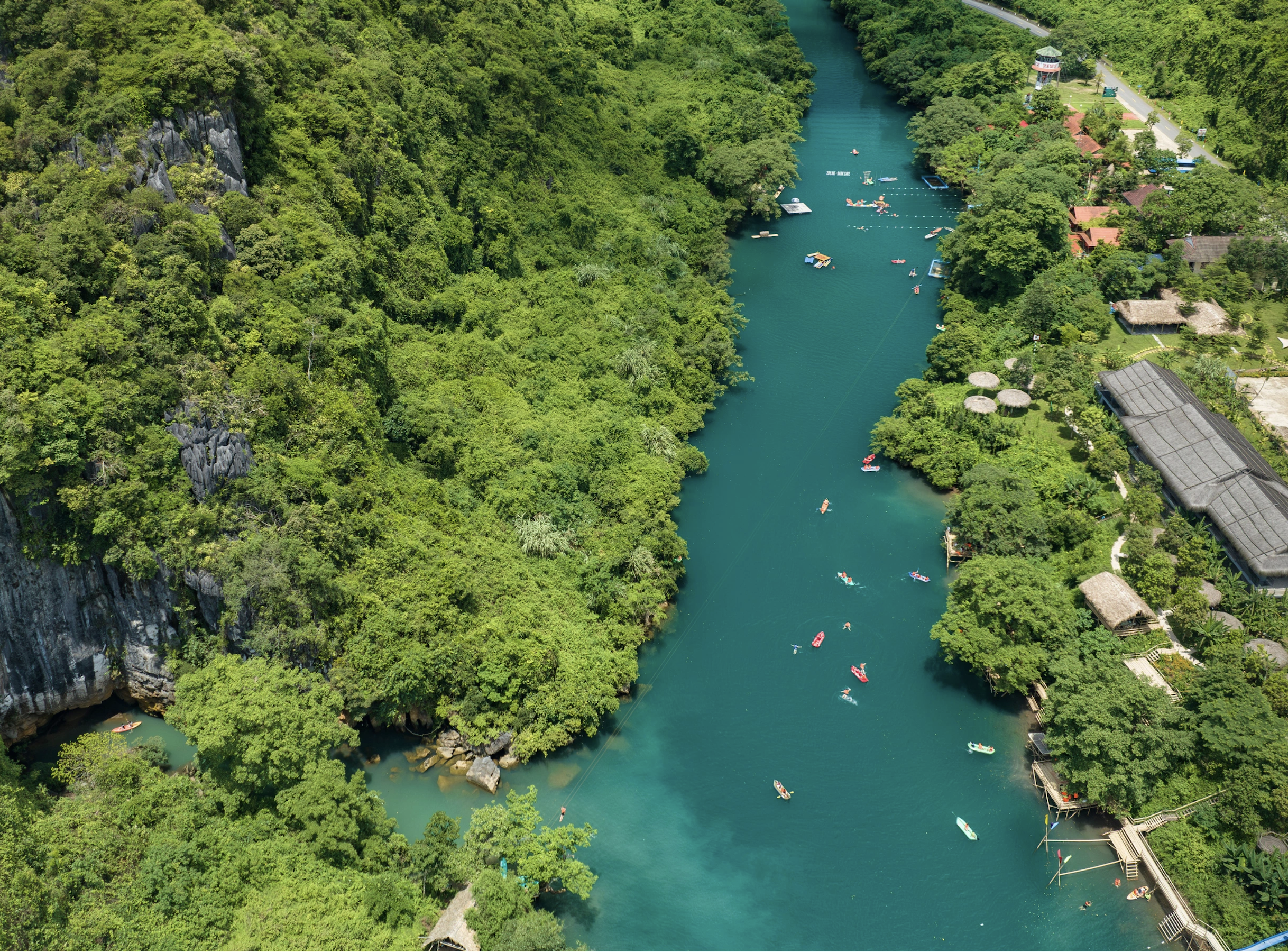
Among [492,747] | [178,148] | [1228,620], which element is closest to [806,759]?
[492,747]

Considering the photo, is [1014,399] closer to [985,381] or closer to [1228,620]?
Answer: [985,381]

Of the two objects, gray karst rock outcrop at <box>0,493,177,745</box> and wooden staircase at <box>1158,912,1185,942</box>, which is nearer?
wooden staircase at <box>1158,912,1185,942</box>

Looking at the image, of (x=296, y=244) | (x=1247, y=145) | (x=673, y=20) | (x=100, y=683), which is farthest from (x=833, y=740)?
(x=673, y=20)

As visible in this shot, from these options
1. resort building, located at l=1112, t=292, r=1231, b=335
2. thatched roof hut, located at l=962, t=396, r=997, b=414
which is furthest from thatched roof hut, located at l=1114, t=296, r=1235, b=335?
thatched roof hut, located at l=962, t=396, r=997, b=414

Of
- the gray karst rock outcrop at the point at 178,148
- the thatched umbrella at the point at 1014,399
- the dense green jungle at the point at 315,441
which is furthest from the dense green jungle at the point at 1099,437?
the gray karst rock outcrop at the point at 178,148

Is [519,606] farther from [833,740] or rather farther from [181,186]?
[181,186]

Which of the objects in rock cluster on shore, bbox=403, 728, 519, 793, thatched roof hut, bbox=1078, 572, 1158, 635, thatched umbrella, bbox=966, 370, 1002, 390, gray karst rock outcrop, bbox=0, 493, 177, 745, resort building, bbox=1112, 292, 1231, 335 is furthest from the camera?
resort building, bbox=1112, 292, 1231, 335

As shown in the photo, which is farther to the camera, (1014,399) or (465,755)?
(1014,399)

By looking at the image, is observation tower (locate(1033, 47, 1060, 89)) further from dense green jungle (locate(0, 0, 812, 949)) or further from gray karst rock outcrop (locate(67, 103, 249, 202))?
gray karst rock outcrop (locate(67, 103, 249, 202))
